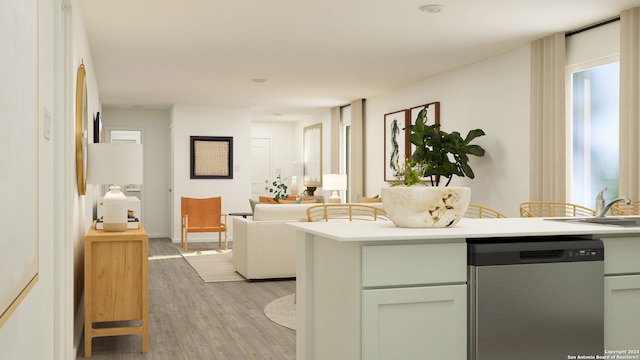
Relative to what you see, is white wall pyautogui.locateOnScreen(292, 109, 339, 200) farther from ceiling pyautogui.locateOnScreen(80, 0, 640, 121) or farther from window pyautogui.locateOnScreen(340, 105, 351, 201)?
ceiling pyautogui.locateOnScreen(80, 0, 640, 121)

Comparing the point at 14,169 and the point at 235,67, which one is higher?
the point at 235,67

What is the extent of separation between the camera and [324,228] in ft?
8.21

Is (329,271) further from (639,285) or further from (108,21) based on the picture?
(108,21)

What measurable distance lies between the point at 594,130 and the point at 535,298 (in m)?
3.60

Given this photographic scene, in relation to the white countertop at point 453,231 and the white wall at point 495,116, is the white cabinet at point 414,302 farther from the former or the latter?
the white wall at point 495,116

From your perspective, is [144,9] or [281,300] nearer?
[144,9]

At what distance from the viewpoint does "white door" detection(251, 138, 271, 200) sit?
13.3 meters

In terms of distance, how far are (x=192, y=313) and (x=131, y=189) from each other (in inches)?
266

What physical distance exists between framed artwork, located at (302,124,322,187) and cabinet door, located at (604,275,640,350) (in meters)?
9.12

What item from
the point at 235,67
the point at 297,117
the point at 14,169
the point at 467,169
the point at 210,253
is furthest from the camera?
the point at 297,117

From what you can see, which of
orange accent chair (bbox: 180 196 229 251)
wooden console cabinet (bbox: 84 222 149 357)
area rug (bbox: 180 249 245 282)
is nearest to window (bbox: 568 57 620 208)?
area rug (bbox: 180 249 245 282)

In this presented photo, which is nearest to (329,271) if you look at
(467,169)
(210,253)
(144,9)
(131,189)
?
(144,9)

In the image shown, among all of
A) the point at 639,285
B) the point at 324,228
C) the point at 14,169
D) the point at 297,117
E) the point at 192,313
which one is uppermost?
the point at 297,117

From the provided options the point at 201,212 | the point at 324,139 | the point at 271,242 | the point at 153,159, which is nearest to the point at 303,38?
the point at 271,242
